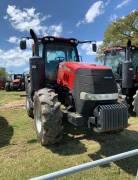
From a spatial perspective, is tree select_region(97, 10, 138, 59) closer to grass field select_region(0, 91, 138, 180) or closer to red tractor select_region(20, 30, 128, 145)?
grass field select_region(0, 91, 138, 180)

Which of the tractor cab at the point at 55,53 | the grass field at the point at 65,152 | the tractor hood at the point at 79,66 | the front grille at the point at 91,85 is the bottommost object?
the grass field at the point at 65,152

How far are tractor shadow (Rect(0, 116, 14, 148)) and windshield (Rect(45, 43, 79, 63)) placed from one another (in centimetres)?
221

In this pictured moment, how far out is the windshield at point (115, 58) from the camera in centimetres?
1340

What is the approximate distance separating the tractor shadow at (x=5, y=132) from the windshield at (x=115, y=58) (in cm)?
533

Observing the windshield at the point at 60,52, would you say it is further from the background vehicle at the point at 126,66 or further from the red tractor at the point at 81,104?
the background vehicle at the point at 126,66

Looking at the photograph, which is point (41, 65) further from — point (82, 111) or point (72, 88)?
point (82, 111)

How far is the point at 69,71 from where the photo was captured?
7598mm

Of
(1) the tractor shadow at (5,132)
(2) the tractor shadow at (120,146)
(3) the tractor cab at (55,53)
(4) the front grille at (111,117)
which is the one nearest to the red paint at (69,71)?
(3) the tractor cab at (55,53)

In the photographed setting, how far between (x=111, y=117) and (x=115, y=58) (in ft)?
25.0

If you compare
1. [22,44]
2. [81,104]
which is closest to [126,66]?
[22,44]

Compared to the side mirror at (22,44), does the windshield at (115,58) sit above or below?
below

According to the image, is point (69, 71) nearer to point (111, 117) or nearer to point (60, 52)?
point (60, 52)

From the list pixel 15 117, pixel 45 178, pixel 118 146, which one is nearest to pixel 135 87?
pixel 15 117

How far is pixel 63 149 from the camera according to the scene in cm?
727
